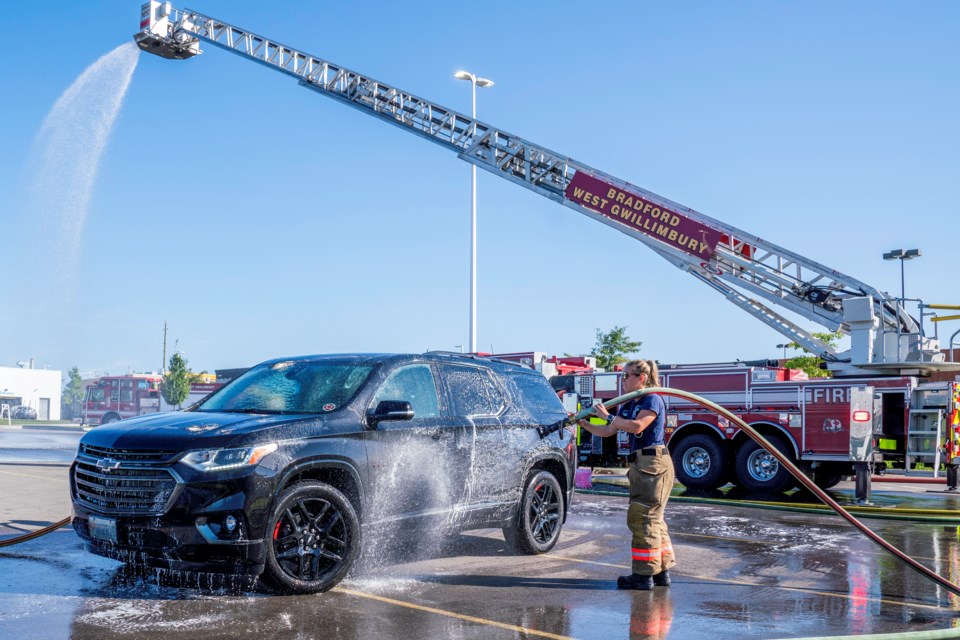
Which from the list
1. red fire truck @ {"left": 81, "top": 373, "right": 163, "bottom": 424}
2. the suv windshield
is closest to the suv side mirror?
the suv windshield

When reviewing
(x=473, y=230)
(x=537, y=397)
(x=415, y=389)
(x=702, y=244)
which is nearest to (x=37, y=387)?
(x=473, y=230)

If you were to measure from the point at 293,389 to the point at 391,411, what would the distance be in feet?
3.10

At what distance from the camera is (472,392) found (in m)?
7.97

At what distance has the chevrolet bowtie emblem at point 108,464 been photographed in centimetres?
623

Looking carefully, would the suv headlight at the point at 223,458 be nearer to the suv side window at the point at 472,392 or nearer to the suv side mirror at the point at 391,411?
the suv side mirror at the point at 391,411

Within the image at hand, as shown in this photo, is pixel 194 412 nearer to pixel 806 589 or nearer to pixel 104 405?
pixel 806 589

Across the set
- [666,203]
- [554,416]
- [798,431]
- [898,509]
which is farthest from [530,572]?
[666,203]

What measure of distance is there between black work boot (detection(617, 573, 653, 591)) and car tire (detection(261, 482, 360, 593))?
79.0 inches

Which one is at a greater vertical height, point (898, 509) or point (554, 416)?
point (554, 416)

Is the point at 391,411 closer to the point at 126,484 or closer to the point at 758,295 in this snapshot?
the point at 126,484

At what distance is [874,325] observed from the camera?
15734mm

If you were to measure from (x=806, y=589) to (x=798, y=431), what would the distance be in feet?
28.0

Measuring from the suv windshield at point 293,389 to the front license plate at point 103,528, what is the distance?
1287mm

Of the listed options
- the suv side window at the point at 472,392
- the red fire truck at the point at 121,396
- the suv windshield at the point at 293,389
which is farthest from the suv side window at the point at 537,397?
the red fire truck at the point at 121,396
